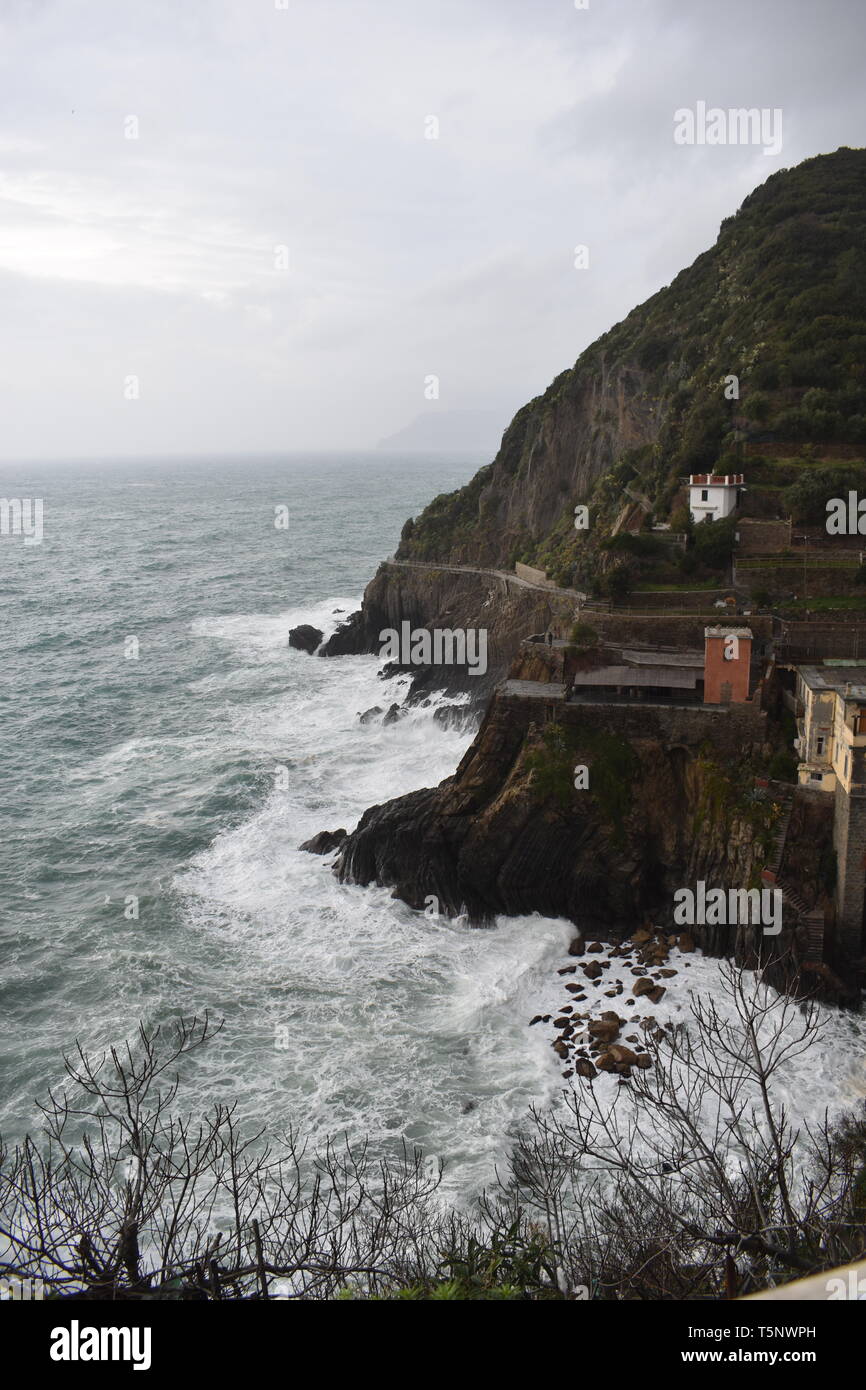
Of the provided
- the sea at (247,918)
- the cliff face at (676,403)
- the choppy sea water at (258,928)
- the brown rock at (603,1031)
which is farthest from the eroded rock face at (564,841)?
the cliff face at (676,403)

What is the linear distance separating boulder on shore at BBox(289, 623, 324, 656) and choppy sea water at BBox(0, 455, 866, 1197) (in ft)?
5.41

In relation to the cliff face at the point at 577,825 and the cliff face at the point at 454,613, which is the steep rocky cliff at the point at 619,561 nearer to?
the cliff face at the point at 577,825

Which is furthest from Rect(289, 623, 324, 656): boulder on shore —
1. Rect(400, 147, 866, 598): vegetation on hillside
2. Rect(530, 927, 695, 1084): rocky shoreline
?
Rect(530, 927, 695, 1084): rocky shoreline

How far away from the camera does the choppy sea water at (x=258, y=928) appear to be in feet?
78.1

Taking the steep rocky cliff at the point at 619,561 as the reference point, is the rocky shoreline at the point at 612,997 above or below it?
below

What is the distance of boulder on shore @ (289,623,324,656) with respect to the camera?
70062 mm

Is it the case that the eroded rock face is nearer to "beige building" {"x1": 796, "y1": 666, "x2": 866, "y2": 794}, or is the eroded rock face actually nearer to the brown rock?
"beige building" {"x1": 796, "y1": 666, "x2": 866, "y2": 794}

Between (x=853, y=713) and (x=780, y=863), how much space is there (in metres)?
5.44

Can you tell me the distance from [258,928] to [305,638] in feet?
134

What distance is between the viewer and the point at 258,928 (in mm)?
31812

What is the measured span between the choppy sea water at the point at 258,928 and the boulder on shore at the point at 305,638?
64.9 inches

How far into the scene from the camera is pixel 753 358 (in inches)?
2074

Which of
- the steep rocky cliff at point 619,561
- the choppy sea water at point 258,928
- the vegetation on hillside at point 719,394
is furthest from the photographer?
the vegetation on hillside at point 719,394

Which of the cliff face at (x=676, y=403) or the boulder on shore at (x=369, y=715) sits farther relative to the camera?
the boulder on shore at (x=369, y=715)
